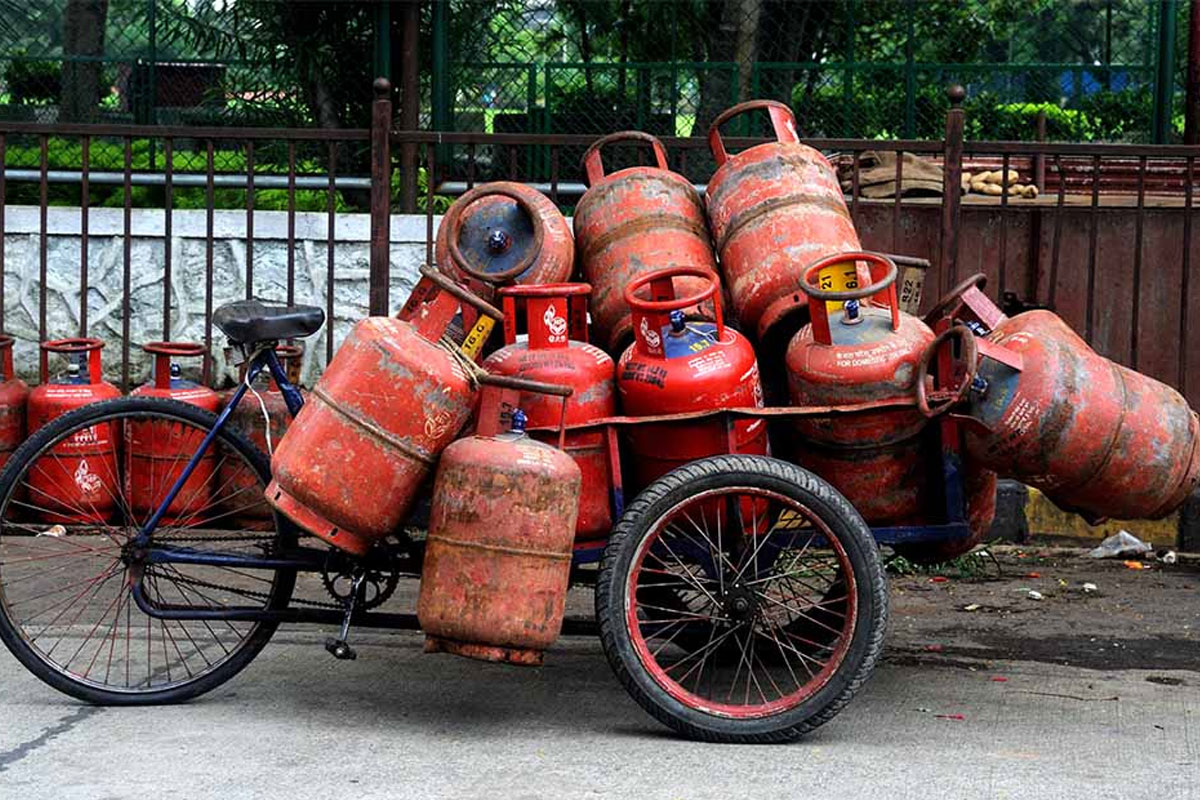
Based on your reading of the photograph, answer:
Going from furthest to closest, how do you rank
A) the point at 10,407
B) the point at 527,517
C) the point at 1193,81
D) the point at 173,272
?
the point at 1193,81 < the point at 173,272 < the point at 10,407 < the point at 527,517

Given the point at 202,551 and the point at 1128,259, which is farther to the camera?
the point at 1128,259

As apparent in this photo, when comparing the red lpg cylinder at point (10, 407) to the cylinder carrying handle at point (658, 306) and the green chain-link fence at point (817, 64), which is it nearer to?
the green chain-link fence at point (817, 64)

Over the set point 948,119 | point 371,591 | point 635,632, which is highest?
point 948,119

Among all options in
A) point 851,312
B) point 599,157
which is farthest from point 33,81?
point 851,312

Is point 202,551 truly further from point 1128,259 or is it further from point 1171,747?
point 1128,259

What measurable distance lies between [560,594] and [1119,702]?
1.81m

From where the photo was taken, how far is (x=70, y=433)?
484 centimetres

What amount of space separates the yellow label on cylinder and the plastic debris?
10.7 ft

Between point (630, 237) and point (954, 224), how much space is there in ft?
8.54

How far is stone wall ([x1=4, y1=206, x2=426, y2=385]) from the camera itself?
883 centimetres

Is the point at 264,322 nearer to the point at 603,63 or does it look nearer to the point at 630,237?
the point at 630,237

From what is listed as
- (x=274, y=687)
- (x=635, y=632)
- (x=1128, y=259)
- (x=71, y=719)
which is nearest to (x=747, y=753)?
(x=635, y=632)

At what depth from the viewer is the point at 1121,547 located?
7.43 m

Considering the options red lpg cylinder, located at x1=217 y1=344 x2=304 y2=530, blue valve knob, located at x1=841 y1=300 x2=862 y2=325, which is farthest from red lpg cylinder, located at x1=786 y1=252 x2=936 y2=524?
red lpg cylinder, located at x1=217 y1=344 x2=304 y2=530
